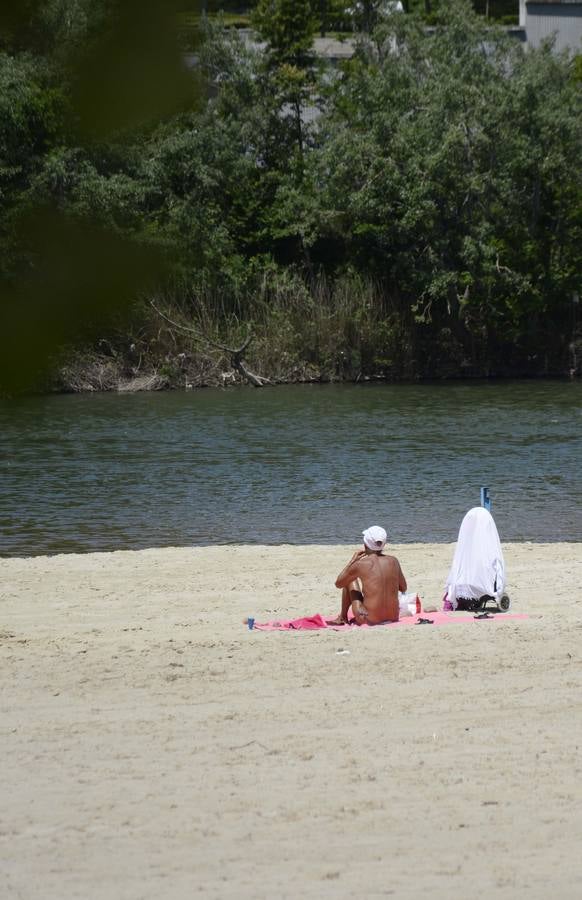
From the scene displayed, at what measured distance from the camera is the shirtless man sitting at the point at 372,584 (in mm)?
10695

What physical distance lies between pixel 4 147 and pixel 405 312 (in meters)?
41.4

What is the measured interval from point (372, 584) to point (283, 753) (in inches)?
131

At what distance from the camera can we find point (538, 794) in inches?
265

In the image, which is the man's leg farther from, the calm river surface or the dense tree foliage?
the dense tree foliage

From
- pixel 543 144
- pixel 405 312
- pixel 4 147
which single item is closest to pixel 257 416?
pixel 405 312

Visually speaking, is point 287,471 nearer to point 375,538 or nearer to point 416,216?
point 375,538

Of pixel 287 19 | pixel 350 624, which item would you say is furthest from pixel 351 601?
pixel 287 19

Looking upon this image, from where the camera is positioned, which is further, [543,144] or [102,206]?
[543,144]

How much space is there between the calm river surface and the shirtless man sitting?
2644 millimetres

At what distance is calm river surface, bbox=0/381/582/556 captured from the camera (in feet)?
59.2

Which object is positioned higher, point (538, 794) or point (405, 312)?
point (405, 312)

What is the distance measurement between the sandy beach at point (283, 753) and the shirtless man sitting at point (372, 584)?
13.0 inches

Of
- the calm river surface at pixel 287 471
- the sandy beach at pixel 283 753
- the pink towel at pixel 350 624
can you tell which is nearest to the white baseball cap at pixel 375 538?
the pink towel at pixel 350 624

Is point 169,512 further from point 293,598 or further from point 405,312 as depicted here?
point 405,312
